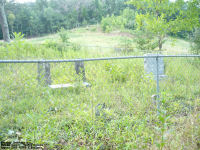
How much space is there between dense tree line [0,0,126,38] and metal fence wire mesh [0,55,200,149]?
1368 inches

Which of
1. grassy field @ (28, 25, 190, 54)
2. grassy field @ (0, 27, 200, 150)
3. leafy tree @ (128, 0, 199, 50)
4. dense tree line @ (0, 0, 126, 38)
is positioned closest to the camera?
grassy field @ (0, 27, 200, 150)

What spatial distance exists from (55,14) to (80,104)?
48135 mm

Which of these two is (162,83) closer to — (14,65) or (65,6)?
(14,65)

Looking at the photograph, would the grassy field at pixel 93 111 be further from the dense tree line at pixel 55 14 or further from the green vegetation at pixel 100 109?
the dense tree line at pixel 55 14

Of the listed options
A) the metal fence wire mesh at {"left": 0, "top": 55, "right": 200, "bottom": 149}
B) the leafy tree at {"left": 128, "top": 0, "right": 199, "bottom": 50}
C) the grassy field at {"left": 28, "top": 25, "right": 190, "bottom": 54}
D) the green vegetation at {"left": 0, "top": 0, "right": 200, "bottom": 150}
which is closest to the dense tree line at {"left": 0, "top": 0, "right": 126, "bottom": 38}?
the grassy field at {"left": 28, "top": 25, "right": 190, "bottom": 54}

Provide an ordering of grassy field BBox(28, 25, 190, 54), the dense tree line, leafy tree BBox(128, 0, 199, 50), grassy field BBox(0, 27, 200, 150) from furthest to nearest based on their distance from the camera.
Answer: the dense tree line
grassy field BBox(28, 25, 190, 54)
leafy tree BBox(128, 0, 199, 50)
grassy field BBox(0, 27, 200, 150)

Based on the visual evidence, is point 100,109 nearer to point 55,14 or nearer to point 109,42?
point 109,42

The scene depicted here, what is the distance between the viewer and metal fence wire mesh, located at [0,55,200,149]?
2512 mm

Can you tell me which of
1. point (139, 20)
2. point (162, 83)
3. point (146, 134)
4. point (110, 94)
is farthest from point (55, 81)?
point (139, 20)

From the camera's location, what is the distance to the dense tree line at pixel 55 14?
123 ft

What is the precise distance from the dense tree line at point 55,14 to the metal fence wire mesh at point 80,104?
114 feet

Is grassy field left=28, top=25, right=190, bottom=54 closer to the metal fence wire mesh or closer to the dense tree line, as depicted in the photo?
the metal fence wire mesh

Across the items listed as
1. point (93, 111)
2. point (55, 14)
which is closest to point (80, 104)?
point (93, 111)

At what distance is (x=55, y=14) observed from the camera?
150 ft
